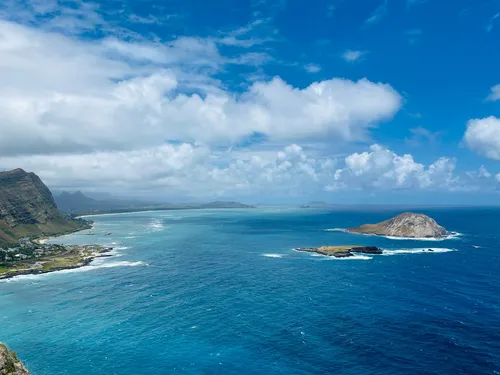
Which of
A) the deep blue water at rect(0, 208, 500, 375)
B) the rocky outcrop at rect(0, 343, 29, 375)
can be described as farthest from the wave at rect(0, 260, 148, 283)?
the rocky outcrop at rect(0, 343, 29, 375)

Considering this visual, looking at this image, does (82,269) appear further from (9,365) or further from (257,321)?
(9,365)

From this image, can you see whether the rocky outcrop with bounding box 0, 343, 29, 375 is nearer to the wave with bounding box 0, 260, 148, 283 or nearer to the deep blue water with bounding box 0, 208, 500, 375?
the deep blue water with bounding box 0, 208, 500, 375

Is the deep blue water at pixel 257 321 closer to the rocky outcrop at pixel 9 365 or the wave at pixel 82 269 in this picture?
the wave at pixel 82 269

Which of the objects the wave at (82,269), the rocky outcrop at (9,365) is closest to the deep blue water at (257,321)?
the wave at (82,269)

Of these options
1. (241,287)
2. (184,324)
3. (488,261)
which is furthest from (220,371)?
(488,261)

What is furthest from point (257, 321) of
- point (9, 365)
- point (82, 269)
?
point (82, 269)

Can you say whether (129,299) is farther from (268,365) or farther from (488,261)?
(488,261)

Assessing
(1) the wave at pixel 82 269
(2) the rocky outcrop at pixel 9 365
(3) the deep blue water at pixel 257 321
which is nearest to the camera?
(2) the rocky outcrop at pixel 9 365

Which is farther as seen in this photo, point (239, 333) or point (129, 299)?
point (129, 299)
